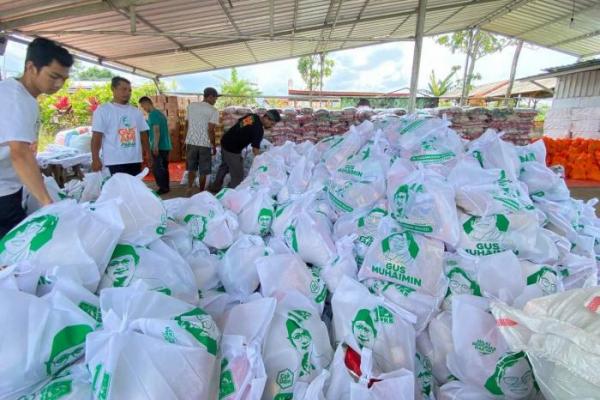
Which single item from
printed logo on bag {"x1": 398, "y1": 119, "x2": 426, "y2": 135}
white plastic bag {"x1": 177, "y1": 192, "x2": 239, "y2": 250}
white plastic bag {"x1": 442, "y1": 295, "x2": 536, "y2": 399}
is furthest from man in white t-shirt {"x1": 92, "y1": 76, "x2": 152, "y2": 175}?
white plastic bag {"x1": 442, "y1": 295, "x2": 536, "y2": 399}

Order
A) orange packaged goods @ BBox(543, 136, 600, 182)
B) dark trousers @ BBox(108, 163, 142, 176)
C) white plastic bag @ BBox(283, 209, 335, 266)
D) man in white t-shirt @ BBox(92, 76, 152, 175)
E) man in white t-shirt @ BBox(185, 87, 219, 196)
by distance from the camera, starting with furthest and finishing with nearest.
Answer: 1. orange packaged goods @ BBox(543, 136, 600, 182)
2. man in white t-shirt @ BBox(185, 87, 219, 196)
3. dark trousers @ BBox(108, 163, 142, 176)
4. man in white t-shirt @ BBox(92, 76, 152, 175)
5. white plastic bag @ BBox(283, 209, 335, 266)

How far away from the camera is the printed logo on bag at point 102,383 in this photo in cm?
71

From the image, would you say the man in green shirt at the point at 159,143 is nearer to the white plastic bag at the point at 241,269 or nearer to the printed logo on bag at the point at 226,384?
the white plastic bag at the point at 241,269

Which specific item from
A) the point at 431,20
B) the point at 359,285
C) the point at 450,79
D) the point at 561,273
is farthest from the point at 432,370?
the point at 450,79

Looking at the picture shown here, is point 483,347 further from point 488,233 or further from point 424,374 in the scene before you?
point 488,233

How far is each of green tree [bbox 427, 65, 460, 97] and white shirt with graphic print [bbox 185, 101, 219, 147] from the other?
620 inches

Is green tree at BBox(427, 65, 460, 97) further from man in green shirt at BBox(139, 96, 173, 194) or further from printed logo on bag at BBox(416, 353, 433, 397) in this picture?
printed logo on bag at BBox(416, 353, 433, 397)

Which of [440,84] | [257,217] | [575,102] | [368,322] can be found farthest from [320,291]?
[440,84]

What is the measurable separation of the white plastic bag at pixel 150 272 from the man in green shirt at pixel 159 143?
3745mm

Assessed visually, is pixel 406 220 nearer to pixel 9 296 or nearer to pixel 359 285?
pixel 359 285

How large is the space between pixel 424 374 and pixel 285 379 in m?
0.46

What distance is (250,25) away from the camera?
6.39 m

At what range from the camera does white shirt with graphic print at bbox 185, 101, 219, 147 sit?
15.3 feet

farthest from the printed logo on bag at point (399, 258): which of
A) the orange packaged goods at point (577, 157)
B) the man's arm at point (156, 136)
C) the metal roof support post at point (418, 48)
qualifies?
the orange packaged goods at point (577, 157)
